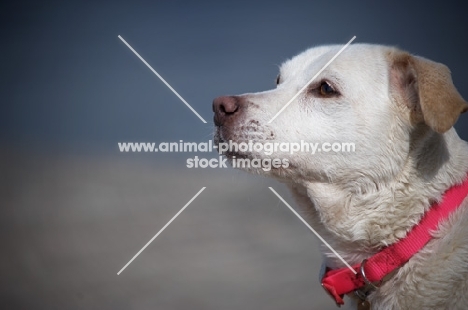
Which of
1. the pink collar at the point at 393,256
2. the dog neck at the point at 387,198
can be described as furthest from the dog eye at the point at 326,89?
the pink collar at the point at 393,256

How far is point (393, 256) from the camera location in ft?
10.6

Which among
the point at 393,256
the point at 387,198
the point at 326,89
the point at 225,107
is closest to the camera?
the point at 393,256

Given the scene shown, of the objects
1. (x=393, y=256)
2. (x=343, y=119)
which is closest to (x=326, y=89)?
(x=343, y=119)

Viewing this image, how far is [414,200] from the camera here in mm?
3252

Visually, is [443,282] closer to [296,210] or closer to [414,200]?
[414,200]

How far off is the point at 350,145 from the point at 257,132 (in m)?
0.60

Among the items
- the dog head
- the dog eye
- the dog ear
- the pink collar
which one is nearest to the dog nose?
the dog head

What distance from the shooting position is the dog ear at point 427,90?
2.95 meters

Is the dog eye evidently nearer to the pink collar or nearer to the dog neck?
the dog neck

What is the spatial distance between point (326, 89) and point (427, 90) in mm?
706

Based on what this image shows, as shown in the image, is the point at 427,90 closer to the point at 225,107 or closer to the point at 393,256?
the point at 393,256

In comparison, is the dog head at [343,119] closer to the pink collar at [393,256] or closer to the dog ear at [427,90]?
the dog ear at [427,90]

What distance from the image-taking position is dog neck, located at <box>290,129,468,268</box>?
3254 mm

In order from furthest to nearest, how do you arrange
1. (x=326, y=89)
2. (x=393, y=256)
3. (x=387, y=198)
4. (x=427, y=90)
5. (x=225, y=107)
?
(x=326, y=89)
(x=225, y=107)
(x=387, y=198)
(x=393, y=256)
(x=427, y=90)
